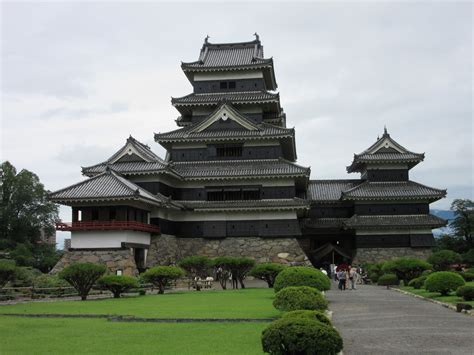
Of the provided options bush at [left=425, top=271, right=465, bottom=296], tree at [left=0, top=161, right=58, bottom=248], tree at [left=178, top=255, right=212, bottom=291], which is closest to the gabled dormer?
tree at [left=178, top=255, right=212, bottom=291]

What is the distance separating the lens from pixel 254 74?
55844 millimetres

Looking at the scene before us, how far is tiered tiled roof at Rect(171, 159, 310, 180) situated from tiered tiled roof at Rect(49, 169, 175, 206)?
6.85m

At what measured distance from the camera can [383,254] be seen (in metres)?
53.3

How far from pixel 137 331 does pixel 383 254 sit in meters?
38.7

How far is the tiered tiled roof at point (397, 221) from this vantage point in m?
52.3

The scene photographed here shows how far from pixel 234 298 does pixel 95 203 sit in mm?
16894

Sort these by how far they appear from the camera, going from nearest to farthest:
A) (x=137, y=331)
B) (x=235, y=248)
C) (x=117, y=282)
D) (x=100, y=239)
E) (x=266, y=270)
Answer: (x=137, y=331)
(x=117, y=282)
(x=266, y=270)
(x=100, y=239)
(x=235, y=248)

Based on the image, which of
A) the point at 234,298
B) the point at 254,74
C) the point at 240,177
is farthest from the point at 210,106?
the point at 234,298

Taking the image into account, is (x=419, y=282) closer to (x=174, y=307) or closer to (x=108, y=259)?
(x=174, y=307)

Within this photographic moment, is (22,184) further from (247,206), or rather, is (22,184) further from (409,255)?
(409,255)

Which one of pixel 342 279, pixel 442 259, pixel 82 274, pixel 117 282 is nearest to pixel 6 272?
pixel 82 274

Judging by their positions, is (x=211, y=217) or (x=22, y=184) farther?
(x=22, y=184)

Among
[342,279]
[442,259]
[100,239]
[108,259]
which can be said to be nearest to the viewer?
[342,279]

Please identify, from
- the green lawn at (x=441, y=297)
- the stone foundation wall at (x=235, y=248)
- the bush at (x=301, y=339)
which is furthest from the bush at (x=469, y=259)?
the bush at (x=301, y=339)
